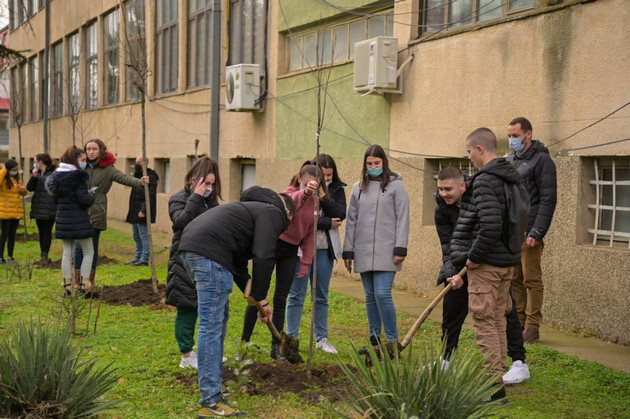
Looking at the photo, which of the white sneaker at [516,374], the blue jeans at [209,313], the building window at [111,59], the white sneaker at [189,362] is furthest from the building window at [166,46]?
the blue jeans at [209,313]

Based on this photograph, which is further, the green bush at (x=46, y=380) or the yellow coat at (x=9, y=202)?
the yellow coat at (x=9, y=202)

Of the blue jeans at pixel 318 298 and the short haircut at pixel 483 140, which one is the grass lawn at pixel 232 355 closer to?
the blue jeans at pixel 318 298

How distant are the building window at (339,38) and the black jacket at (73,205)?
12.0ft

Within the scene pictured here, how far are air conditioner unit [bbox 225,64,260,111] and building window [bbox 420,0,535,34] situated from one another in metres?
5.00

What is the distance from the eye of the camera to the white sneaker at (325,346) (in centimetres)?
A: 768

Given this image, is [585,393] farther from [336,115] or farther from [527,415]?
[336,115]

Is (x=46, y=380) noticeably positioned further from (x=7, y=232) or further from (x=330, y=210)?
(x=7, y=232)

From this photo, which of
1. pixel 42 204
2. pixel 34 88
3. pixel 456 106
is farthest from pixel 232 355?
pixel 34 88

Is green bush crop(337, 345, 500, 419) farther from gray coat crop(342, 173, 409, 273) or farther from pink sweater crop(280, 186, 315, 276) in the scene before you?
gray coat crop(342, 173, 409, 273)

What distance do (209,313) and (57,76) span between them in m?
31.1

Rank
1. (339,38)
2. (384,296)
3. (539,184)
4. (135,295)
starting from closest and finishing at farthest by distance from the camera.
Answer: (384,296) < (539,184) < (135,295) < (339,38)

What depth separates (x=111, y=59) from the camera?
27.4 meters

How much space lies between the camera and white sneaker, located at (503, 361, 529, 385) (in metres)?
6.60

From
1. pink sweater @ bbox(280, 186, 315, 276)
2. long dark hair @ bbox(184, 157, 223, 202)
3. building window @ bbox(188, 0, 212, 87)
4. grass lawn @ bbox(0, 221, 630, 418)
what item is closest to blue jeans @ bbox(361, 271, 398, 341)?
grass lawn @ bbox(0, 221, 630, 418)
